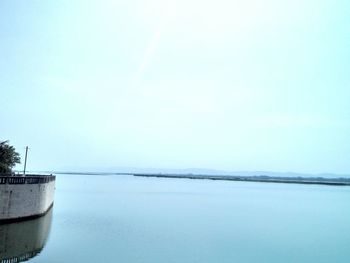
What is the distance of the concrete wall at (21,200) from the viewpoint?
3300cm

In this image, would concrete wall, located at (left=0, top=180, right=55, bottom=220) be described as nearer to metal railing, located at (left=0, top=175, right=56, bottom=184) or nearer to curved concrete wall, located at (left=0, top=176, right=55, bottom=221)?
curved concrete wall, located at (left=0, top=176, right=55, bottom=221)

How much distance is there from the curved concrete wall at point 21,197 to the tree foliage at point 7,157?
37.3ft

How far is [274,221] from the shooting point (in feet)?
163

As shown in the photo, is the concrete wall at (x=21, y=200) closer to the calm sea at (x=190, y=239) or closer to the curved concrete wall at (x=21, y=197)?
the curved concrete wall at (x=21, y=197)

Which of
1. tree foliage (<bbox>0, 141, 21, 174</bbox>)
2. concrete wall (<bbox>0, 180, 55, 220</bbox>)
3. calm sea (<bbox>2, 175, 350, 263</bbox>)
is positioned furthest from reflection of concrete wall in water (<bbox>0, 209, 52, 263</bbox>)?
tree foliage (<bbox>0, 141, 21, 174</bbox>)

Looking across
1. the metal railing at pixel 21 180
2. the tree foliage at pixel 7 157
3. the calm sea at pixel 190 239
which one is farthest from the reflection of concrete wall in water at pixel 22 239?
the tree foliage at pixel 7 157

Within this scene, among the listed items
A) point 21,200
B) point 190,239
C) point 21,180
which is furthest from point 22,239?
point 190,239

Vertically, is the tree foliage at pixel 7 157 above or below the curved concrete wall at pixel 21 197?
above

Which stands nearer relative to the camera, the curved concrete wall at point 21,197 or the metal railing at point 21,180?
the curved concrete wall at point 21,197

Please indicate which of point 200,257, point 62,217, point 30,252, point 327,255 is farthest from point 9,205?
point 327,255

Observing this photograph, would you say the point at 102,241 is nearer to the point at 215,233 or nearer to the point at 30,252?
the point at 30,252

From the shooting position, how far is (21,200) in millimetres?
35312

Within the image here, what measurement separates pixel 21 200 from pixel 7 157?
58.4ft

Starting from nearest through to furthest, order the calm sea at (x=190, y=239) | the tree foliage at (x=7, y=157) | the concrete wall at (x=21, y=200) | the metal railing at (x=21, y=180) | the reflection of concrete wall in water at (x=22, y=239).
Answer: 1. the reflection of concrete wall in water at (x=22, y=239)
2. the calm sea at (x=190, y=239)
3. the concrete wall at (x=21, y=200)
4. the metal railing at (x=21, y=180)
5. the tree foliage at (x=7, y=157)
